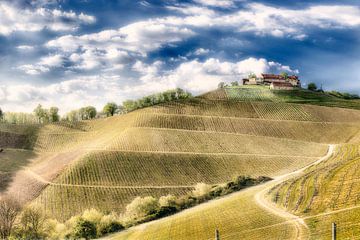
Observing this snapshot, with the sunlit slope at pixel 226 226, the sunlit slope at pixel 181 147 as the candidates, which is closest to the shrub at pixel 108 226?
the sunlit slope at pixel 226 226

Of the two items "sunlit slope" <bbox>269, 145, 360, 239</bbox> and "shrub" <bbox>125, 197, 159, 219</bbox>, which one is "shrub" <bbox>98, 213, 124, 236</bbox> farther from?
"sunlit slope" <bbox>269, 145, 360, 239</bbox>

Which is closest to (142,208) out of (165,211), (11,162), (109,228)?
(165,211)

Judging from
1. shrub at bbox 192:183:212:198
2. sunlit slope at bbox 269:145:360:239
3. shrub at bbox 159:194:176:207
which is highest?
sunlit slope at bbox 269:145:360:239

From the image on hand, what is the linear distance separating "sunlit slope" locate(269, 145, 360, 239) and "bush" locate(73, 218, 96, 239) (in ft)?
95.3

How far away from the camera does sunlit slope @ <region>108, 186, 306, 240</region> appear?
43.9 metres

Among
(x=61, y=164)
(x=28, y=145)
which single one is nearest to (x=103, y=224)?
(x=61, y=164)

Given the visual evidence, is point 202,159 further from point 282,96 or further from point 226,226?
point 282,96

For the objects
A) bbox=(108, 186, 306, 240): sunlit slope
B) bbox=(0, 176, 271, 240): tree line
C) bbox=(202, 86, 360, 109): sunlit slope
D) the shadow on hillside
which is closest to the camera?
bbox=(108, 186, 306, 240): sunlit slope

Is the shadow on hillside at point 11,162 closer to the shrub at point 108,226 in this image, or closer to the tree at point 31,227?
the tree at point 31,227

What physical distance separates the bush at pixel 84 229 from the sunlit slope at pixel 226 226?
405 centimetres

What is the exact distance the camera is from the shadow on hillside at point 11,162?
98.2m

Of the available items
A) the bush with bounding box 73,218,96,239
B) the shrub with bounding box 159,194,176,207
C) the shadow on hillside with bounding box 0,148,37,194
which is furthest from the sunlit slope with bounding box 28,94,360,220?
the bush with bounding box 73,218,96,239

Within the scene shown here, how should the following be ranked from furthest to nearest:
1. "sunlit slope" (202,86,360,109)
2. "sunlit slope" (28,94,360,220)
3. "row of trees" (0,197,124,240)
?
"sunlit slope" (202,86,360,109)
"sunlit slope" (28,94,360,220)
"row of trees" (0,197,124,240)

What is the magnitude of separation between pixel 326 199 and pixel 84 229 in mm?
36626
